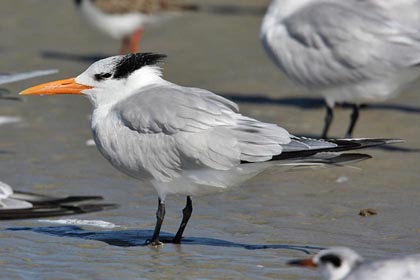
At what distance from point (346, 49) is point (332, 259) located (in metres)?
3.92

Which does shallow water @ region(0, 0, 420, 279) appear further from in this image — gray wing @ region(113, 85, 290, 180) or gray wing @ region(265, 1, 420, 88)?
gray wing @ region(265, 1, 420, 88)

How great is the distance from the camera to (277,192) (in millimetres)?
7211

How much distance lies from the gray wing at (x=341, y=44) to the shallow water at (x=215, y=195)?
56cm

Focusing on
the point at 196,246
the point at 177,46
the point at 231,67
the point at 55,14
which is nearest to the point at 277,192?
the point at 196,246

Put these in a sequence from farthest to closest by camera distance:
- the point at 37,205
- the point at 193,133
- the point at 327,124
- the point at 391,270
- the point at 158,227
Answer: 1. the point at 327,124
2. the point at 37,205
3. the point at 158,227
4. the point at 193,133
5. the point at 391,270

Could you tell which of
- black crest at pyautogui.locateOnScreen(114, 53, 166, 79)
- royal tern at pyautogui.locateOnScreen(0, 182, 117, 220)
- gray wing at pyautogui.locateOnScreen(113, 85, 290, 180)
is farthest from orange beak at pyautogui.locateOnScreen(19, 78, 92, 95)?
royal tern at pyautogui.locateOnScreen(0, 182, 117, 220)

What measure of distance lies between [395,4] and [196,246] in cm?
356

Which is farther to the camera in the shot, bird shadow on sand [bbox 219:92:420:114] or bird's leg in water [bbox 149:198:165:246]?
bird shadow on sand [bbox 219:92:420:114]

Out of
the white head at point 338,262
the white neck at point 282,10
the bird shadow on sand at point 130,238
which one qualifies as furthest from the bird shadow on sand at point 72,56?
the white head at point 338,262

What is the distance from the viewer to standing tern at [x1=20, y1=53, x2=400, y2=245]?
562 cm

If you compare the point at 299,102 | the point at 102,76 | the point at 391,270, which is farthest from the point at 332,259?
the point at 299,102

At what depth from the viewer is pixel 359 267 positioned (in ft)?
14.7

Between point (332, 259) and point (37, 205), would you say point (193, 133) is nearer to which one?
point (37, 205)

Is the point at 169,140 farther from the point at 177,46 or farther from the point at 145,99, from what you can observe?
the point at 177,46
